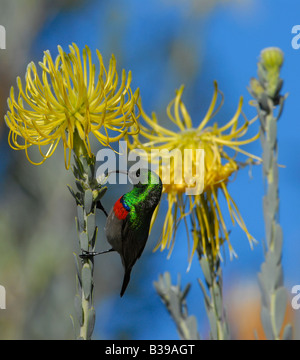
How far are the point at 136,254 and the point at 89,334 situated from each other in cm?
35

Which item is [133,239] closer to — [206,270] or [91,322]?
[206,270]

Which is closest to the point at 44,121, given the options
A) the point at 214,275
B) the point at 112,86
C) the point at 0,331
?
the point at 112,86

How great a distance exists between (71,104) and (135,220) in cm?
32

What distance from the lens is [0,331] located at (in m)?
3.40

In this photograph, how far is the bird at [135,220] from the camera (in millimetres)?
1371

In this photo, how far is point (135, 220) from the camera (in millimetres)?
1403

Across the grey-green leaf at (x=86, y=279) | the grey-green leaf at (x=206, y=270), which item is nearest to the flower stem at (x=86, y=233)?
the grey-green leaf at (x=86, y=279)

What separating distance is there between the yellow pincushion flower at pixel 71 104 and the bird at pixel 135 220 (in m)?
0.13

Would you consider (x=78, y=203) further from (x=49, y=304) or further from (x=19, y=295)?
(x=19, y=295)
